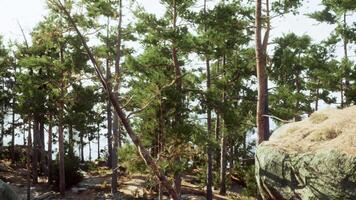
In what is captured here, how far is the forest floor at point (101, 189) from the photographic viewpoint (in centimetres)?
2452

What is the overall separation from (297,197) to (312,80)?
2407 cm

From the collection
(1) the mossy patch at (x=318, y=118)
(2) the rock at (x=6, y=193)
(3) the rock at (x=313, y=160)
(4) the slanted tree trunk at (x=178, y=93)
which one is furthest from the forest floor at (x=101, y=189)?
(2) the rock at (x=6, y=193)

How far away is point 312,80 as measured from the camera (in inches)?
1326

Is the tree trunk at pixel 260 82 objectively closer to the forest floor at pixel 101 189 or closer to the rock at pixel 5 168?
the forest floor at pixel 101 189

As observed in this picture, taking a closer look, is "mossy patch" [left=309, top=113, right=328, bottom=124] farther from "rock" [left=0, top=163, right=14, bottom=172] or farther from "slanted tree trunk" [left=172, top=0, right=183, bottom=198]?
"rock" [left=0, top=163, right=14, bottom=172]

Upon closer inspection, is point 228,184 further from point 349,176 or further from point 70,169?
point 349,176

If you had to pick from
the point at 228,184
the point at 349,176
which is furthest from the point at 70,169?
the point at 349,176

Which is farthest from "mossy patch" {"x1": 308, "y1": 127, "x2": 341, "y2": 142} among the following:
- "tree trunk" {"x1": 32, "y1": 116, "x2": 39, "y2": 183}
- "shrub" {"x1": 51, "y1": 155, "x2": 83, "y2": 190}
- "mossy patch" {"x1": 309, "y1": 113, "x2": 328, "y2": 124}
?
"tree trunk" {"x1": 32, "y1": 116, "x2": 39, "y2": 183}

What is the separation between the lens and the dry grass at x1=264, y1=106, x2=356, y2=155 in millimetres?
10648

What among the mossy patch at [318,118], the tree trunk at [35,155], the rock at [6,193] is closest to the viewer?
the rock at [6,193]

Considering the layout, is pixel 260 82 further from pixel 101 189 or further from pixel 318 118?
pixel 101 189

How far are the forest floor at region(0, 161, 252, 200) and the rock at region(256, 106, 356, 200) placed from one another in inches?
396

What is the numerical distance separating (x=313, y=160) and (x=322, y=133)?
1.13 meters

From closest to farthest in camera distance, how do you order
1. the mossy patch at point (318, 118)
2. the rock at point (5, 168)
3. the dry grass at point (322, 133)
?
the dry grass at point (322, 133)
the mossy patch at point (318, 118)
the rock at point (5, 168)
